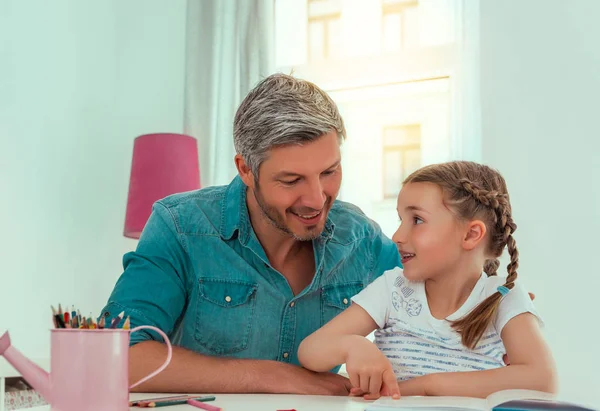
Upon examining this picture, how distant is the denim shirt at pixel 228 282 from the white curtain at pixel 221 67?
4.93ft

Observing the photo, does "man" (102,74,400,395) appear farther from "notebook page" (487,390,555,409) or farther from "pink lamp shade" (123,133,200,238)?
"pink lamp shade" (123,133,200,238)

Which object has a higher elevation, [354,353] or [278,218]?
[278,218]

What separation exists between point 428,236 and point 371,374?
0.35 m

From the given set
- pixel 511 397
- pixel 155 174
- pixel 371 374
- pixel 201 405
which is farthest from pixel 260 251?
pixel 155 174

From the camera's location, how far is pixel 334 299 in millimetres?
1595

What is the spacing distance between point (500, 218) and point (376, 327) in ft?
1.09

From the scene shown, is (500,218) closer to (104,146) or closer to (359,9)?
(359,9)

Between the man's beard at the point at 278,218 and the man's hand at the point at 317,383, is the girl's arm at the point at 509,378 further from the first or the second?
the man's beard at the point at 278,218

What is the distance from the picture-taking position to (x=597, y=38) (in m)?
2.56

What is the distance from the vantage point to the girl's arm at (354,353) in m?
1.04

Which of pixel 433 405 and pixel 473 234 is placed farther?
pixel 473 234

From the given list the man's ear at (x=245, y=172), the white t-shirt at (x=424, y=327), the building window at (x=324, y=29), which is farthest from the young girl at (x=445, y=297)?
the building window at (x=324, y=29)

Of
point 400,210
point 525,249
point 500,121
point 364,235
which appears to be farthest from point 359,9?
point 400,210

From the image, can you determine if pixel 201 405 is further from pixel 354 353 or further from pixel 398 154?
pixel 398 154
